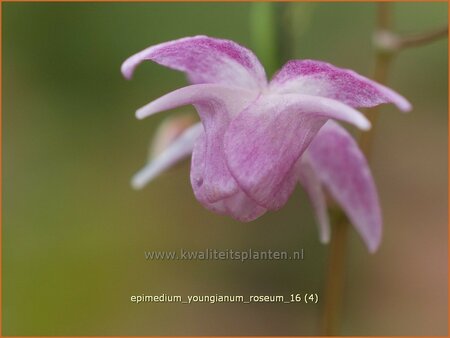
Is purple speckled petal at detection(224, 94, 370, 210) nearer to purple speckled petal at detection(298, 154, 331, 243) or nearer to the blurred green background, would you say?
purple speckled petal at detection(298, 154, 331, 243)

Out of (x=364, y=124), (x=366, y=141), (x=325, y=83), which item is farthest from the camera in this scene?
(x=366, y=141)

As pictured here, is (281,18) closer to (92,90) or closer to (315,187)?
(315,187)

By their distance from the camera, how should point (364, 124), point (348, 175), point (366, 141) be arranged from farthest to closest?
point (366, 141) → point (348, 175) → point (364, 124)

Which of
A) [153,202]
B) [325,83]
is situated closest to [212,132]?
[325,83]

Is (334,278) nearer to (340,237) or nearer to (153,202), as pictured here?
(340,237)

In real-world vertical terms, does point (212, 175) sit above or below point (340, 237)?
above

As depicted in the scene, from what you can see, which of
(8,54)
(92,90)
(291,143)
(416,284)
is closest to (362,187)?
(291,143)

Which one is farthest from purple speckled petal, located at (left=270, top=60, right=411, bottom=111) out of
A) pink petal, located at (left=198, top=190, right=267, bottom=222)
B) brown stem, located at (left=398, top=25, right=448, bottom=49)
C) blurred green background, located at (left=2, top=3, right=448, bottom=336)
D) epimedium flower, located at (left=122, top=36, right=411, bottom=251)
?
blurred green background, located at (left=2, top=3, right=448, bottom=336)

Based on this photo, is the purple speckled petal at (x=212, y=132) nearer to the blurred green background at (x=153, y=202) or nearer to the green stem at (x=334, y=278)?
the green stem at (x=334, y=278)
